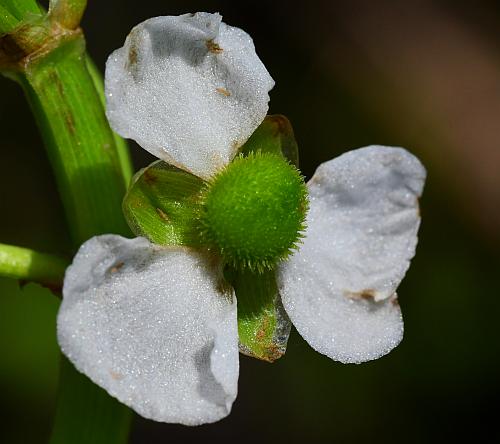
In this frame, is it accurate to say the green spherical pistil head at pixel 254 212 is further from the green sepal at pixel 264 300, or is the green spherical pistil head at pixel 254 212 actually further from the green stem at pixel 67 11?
the green stem at pixel 67 11

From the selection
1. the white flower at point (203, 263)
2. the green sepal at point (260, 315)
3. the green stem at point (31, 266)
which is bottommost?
the green stem at point (31, 266)

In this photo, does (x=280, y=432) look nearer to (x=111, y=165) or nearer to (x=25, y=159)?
(x=25, y=159)

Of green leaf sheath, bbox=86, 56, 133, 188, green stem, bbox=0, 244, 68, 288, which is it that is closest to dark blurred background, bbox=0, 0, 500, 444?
green leaf sheath, bbox=86, 56, 133, 188

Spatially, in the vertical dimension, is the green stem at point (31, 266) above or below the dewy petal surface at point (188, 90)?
below

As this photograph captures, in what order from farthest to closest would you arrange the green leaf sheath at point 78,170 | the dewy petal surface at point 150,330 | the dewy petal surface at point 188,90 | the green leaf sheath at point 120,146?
the green leaf sheath at point 120,146 < the green leaf sheath at point 78,170 < the dewy petal surface at point 188,90 < the dewy petal surface at point 150,330

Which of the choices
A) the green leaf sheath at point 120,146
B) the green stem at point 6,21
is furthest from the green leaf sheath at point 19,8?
the green leaf sheath at point 120,146

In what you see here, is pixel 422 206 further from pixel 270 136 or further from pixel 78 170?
pixel 78 170

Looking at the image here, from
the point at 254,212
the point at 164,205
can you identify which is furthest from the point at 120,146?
the point at 254,212
